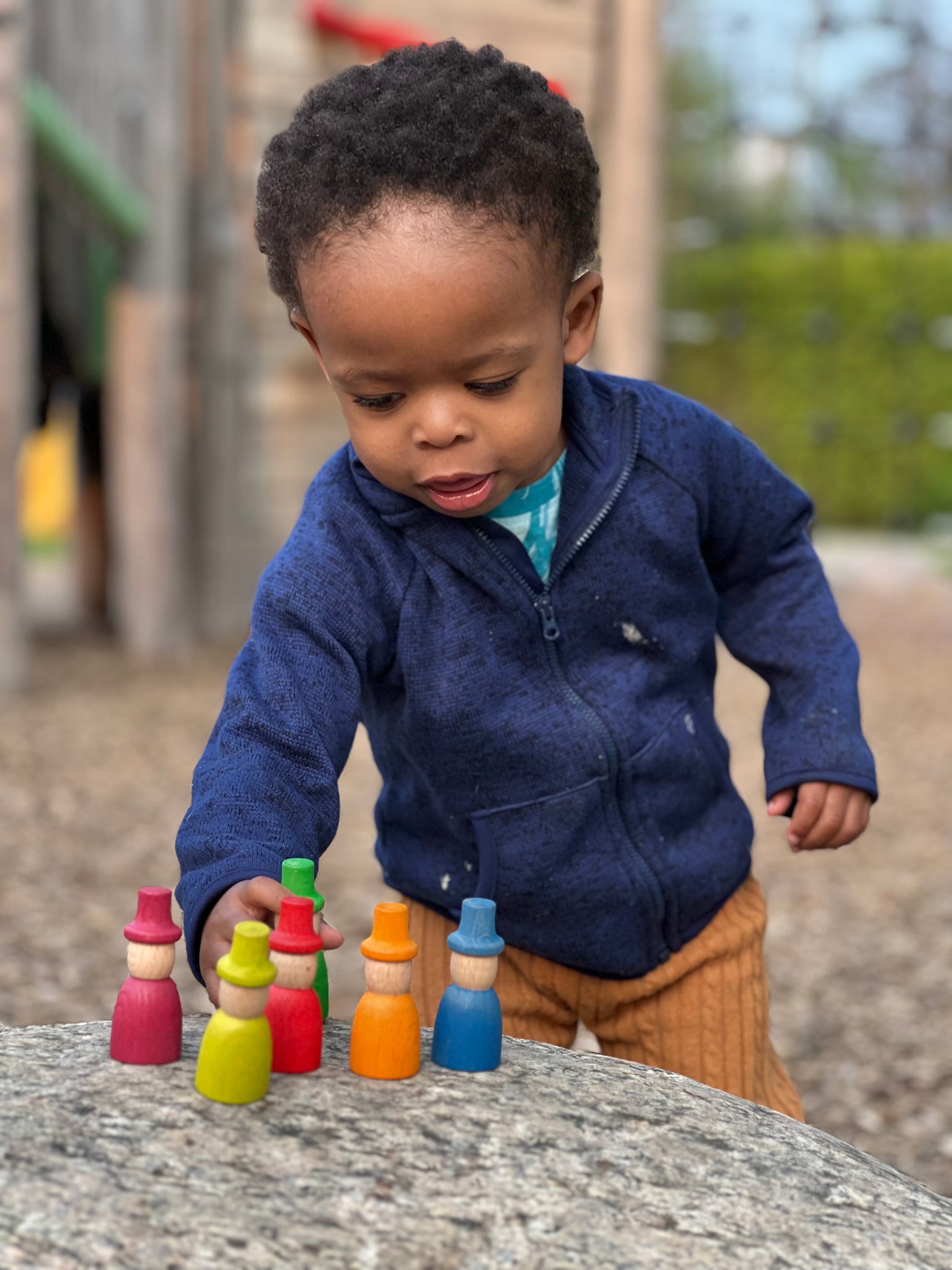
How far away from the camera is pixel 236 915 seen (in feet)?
5.41

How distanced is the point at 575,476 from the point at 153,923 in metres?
0.89

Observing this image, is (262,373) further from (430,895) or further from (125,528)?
(430,895)

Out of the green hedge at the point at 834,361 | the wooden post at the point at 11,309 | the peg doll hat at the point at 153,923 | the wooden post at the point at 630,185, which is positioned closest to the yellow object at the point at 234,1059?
the peg doll hat at the point at 153,923

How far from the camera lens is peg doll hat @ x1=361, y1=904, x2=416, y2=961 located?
1.64m

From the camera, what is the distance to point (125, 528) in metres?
8.47

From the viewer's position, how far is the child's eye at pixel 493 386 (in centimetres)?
183

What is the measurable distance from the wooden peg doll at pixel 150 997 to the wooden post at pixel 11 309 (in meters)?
5.42

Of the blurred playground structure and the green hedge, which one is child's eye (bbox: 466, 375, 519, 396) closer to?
the blurred playground structure

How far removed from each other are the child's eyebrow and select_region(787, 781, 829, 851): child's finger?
30.9 inches

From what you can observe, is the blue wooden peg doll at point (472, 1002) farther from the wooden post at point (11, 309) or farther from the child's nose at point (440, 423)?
the wooden post at point (11, 309)

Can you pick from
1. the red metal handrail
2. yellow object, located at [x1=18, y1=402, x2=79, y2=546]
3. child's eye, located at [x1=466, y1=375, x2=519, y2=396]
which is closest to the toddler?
child's eye, located at [x1=466, y1=375, x2=519, y2=396]

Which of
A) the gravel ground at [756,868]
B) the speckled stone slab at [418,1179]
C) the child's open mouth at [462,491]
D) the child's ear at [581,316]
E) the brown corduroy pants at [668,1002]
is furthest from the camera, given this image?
the gravel ground at [756,868]

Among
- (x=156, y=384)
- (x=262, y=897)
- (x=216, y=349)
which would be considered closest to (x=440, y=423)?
(x=262, y=897)

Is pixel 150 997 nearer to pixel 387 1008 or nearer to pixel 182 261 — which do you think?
pixel 387 1008
